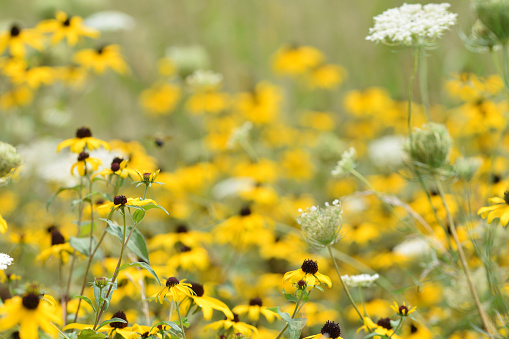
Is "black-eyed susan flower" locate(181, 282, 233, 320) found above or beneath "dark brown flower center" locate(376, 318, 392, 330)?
above

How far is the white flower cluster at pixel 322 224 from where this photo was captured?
4.32ft

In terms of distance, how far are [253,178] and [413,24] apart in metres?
1.81

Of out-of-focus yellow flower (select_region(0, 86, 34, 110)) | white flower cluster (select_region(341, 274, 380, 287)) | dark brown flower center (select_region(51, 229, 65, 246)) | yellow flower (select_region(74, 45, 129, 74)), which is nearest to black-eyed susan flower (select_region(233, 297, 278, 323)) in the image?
white flower cluster (select_region(341, 274, 380, 287))

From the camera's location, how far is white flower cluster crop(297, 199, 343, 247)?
1317mm

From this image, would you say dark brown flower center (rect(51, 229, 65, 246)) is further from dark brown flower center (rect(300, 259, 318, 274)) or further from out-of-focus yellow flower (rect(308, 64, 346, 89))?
out-of-focus yellow flower (rect(308, 64, 346, 89))

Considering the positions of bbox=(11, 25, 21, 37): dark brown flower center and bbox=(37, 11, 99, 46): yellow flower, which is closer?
bbox=(11, 25, 21, 37): dark brown flower center

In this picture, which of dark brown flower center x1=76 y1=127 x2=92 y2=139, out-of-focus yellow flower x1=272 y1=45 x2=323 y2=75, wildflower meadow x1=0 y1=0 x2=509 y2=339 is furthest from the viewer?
out-of-focus yellow flower x1=272 y1=45 x2=323 y2=75

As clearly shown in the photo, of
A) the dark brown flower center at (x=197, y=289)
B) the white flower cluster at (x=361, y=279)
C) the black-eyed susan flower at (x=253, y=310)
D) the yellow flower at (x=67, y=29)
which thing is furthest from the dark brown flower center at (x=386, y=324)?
the yellow flower at (x=67, y=29)

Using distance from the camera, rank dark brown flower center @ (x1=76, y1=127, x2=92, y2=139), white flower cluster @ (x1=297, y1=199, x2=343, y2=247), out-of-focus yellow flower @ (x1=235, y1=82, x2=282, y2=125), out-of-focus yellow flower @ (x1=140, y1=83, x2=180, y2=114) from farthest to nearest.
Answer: out-of-focus yellow flower @ (x1=140, y1=83, x2=180, y2=114), out-of-focus yellow flower @ (x1=235, y1=82, x2=282, y2=125), dark brown flower center @ (x1=76, y1=127, x2=92, y2=139), white flower cluster @ (x1=297, y1=199, x2=343, y2=247)

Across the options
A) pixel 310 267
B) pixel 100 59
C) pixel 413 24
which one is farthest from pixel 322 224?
pixel 100 59

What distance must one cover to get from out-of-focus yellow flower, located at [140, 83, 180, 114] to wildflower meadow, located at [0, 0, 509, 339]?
0.06ft

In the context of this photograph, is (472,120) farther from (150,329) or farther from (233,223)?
(150,329)

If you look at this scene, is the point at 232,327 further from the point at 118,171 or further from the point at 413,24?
the point at 413,24

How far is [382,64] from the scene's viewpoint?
4.98m
